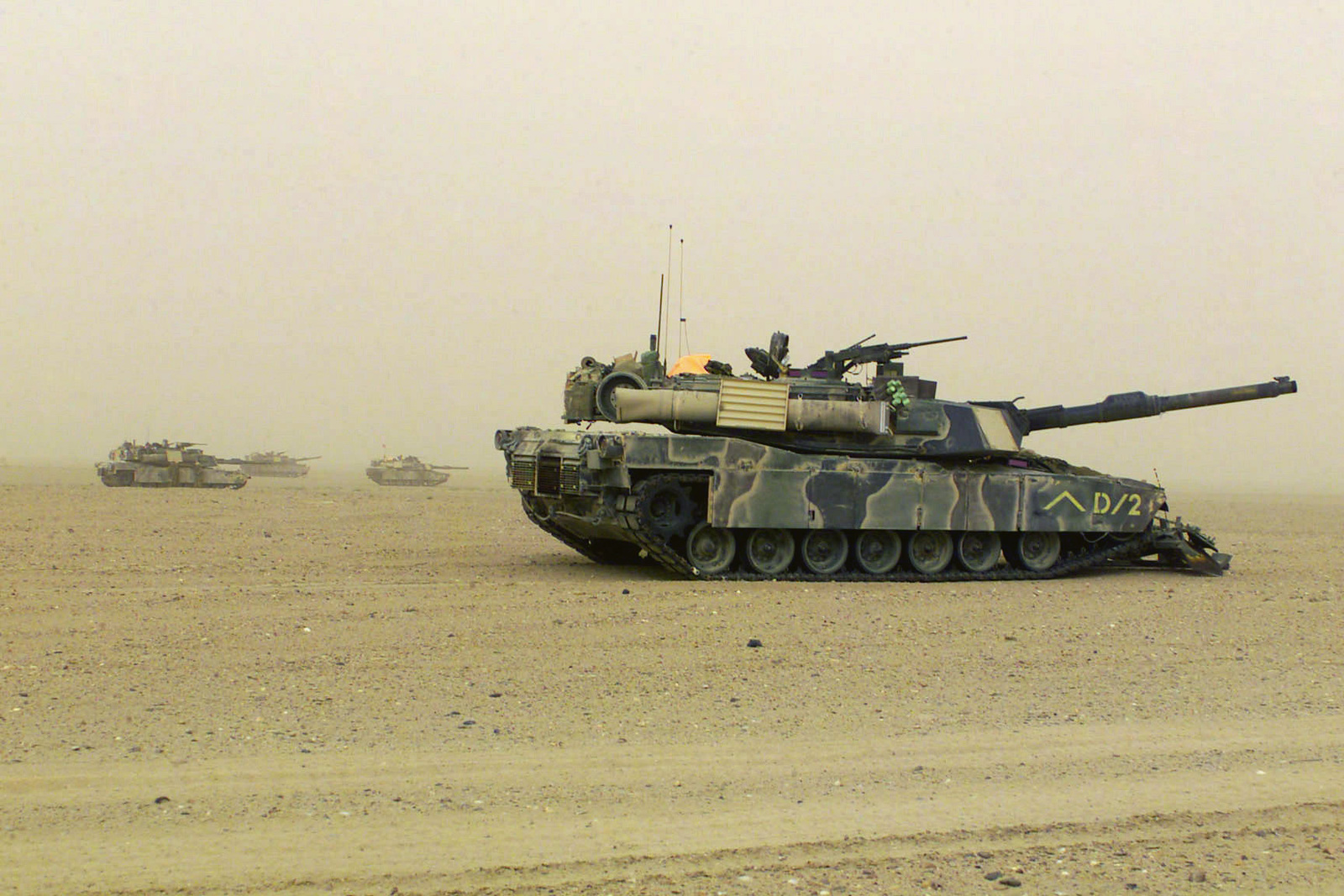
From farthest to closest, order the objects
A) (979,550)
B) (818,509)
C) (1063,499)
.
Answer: (1063,499) → (979,550) → (818,509)

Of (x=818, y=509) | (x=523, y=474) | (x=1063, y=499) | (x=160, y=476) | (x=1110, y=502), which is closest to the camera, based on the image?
(x=818, y=509)

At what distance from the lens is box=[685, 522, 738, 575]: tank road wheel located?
47.7 ft

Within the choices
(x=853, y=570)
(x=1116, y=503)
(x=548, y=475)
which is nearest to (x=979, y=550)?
(x=853, y=570)

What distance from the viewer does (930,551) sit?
1592 cm

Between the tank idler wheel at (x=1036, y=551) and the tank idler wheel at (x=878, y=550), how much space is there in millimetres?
2004

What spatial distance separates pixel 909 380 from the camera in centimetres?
1606

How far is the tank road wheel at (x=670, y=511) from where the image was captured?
14398mm

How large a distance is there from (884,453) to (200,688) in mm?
10227

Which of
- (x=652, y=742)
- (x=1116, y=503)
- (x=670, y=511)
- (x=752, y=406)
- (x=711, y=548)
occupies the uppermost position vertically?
(x=752, y=406)

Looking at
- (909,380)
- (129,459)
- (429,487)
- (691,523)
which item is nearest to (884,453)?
(909,380)

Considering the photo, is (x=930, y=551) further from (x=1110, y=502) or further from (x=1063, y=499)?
(x=1110, y=502)

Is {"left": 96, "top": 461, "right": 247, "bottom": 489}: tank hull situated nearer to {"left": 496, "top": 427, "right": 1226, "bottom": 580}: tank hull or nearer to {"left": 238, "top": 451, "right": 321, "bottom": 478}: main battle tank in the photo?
{"left": 238, "top": 451, "right": 321, "bottom": 478}: main battle tank

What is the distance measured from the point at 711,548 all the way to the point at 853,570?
2.00 m

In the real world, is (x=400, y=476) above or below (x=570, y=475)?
below
